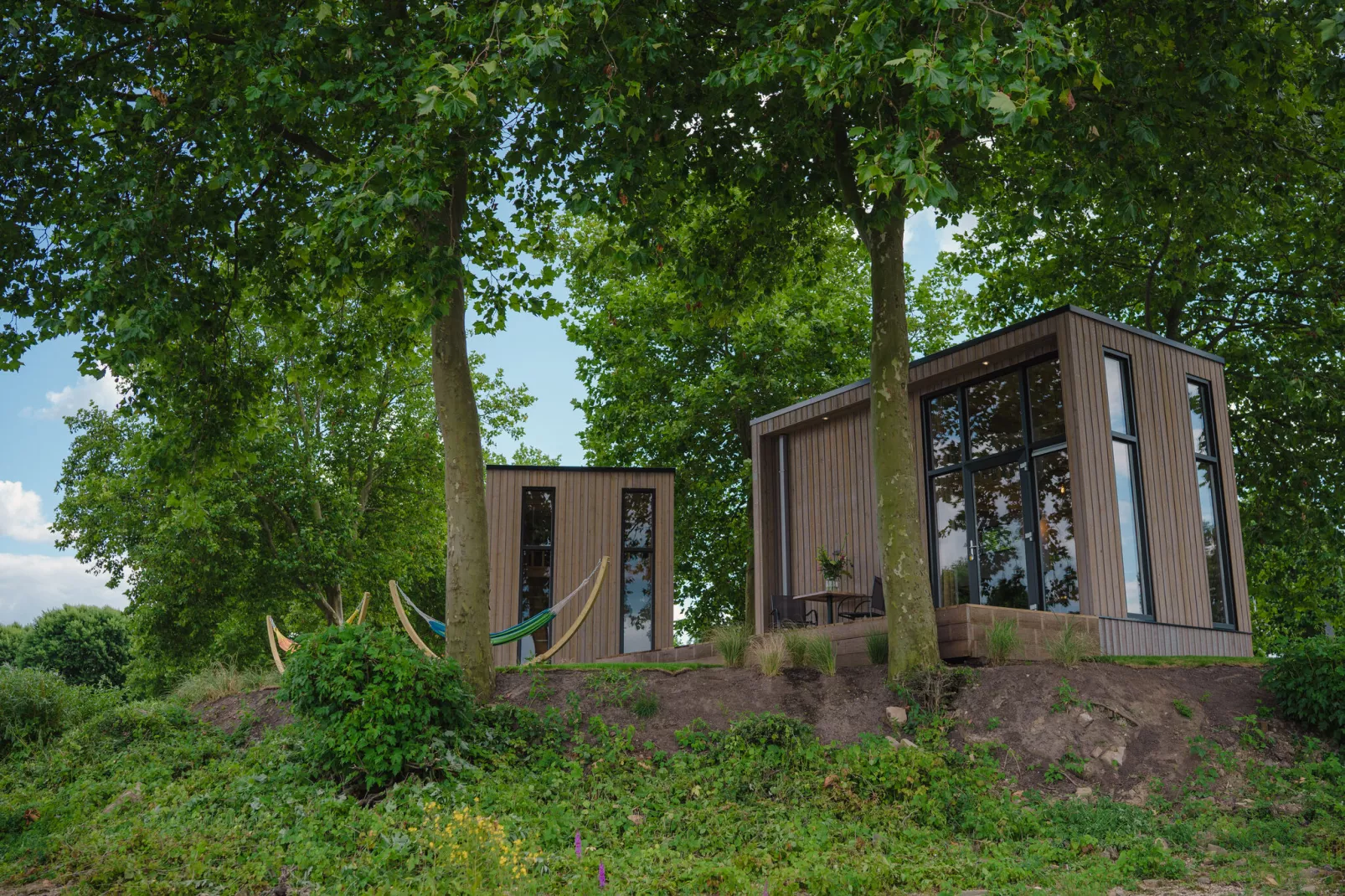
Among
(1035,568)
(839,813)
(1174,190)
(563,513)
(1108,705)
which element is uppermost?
(1174,190)

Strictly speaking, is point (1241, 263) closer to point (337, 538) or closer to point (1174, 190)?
point (1174, 190)

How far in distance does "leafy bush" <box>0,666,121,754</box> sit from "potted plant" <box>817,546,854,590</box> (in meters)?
7.55

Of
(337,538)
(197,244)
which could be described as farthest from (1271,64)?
(337,538)

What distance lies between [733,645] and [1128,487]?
4189 millimetres

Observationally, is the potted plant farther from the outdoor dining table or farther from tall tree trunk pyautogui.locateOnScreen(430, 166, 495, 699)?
tall tree trunk pyautogui.locateOnScreen(430, 166, 495, 699)

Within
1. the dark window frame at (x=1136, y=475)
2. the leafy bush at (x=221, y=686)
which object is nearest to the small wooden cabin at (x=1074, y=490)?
the dark window frame at (x=1136, y=475)

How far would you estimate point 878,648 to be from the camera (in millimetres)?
8883

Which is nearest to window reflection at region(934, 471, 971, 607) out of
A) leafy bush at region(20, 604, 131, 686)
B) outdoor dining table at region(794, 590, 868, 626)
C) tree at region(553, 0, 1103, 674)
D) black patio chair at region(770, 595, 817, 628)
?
outdoor dining table at region(794, 590, 868, 626)

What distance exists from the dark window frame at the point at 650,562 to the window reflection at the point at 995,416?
488 centimetres

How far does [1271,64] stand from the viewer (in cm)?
814

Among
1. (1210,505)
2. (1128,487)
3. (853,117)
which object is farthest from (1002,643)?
(853,117)

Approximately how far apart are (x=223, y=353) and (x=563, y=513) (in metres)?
5.50

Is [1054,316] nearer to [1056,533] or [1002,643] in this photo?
[1056,533]

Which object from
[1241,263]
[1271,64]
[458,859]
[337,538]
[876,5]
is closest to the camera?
[458,859]
